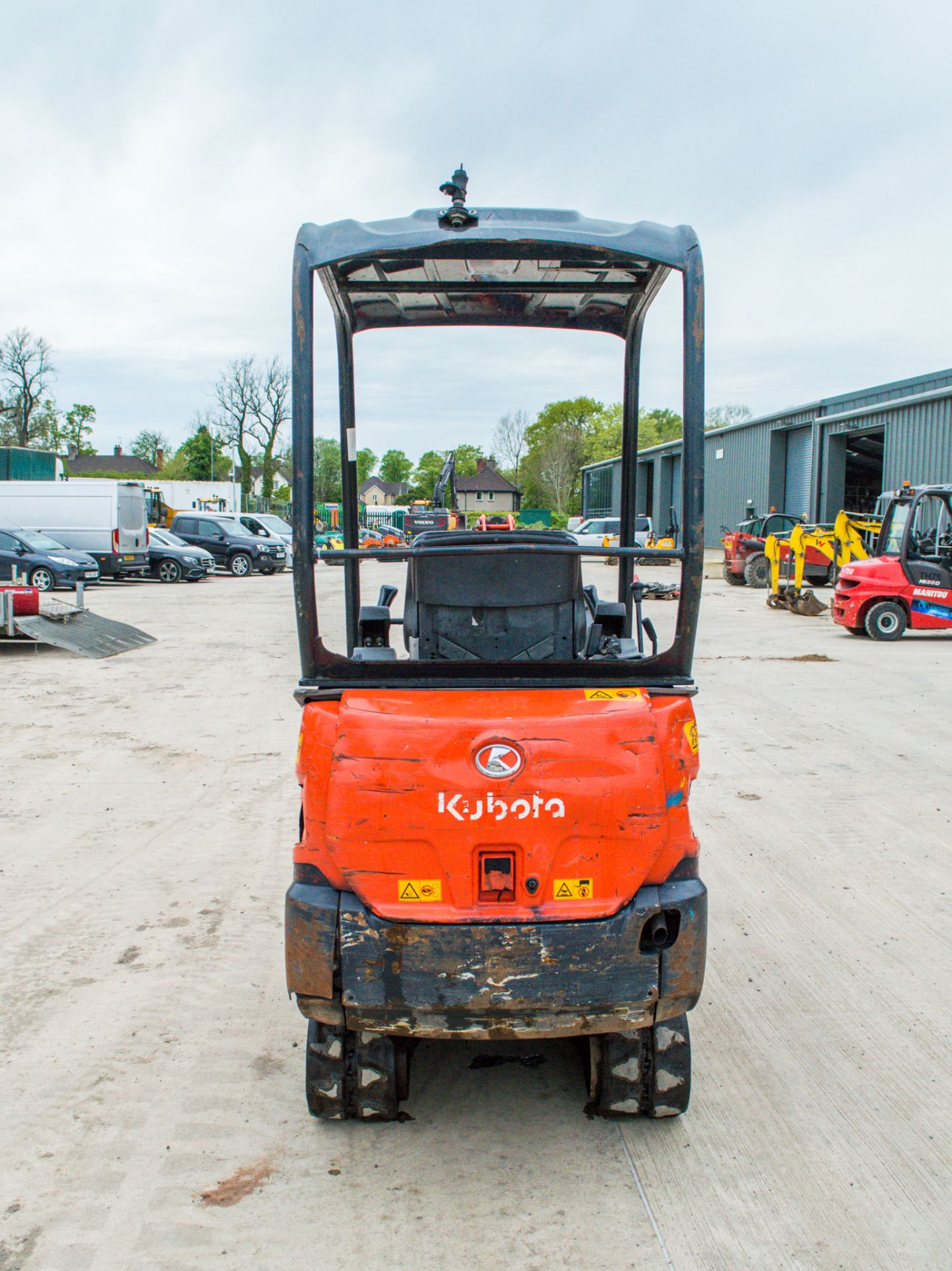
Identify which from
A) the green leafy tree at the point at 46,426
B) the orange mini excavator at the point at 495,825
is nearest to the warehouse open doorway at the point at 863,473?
the orange mini excavator at the point at 495,825

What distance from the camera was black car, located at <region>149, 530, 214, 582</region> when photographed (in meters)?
27.8

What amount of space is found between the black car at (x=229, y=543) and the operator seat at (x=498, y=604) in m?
27.8

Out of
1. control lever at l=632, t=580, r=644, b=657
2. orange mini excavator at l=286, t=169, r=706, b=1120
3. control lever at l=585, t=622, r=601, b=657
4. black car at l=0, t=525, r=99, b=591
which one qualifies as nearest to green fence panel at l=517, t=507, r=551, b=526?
control lever at l=632, t=580, r=644, b=657

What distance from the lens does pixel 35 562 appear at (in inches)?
859

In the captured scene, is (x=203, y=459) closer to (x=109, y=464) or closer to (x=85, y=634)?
(x=109, y=464)

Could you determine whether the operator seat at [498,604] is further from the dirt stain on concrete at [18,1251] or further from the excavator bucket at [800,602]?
the excavator bucket at [800,602]

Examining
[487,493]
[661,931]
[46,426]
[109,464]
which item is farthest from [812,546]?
[109,464]

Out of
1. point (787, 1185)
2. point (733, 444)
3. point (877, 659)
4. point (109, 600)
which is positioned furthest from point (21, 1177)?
point (733, 444)

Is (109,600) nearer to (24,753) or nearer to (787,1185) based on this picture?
(24,753)

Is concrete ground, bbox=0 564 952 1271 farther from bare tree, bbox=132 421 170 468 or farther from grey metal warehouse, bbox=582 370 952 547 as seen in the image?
bare tree, bbox=132 421 170 468

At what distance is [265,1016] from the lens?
3908 mm

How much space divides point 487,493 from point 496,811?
6.93 metres

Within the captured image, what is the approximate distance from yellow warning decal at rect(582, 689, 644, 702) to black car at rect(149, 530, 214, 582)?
2615cm

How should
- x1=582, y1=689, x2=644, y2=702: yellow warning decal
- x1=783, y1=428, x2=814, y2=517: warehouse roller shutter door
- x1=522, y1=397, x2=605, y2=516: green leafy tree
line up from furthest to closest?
1. x1=783, y1=428, x2=814, y2=517: warehouse roller shutter door
2. x1=522, y1=397, x2=605, y2=516: green leafy tree
3. x1=582, y1=689, x2=644, y2=702: yellow warning decal
